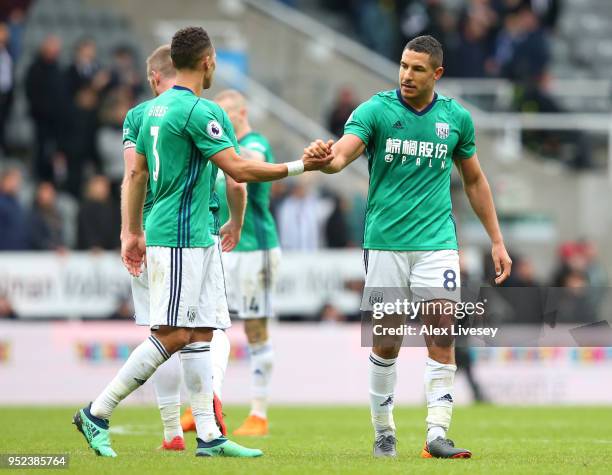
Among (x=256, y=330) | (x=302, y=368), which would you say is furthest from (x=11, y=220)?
(x=256, y=330)

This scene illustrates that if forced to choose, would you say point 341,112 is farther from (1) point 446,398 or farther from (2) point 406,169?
(1) point 446,398

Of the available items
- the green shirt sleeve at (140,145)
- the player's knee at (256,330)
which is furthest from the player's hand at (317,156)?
the player's knee at (256,330)

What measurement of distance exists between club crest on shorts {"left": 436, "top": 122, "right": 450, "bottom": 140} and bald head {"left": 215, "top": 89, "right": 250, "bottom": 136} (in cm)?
316

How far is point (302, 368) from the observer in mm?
18484

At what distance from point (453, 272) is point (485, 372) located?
32.3 feet

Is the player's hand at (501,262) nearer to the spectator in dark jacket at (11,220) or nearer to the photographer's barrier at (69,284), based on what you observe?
the photographer's barrier at (69,284)

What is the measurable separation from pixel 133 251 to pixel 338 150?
1.50 m

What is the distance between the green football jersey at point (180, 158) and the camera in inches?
334

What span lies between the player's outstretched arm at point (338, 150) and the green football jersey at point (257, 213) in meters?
2.97

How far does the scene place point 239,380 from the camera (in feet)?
60.0

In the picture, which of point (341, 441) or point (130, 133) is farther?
point (341, 441)

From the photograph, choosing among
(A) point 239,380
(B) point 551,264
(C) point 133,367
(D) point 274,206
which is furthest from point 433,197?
(B) point 551,264

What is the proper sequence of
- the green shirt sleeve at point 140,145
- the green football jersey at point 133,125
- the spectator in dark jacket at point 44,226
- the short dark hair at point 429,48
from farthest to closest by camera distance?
the spectator in dark jacket at point 44,226, the green football jersey at point 133,125, the short dark hair at point 429,48, the green shirt sleeve at point 140,145

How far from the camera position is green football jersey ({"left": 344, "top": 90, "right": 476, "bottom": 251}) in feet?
29.6
